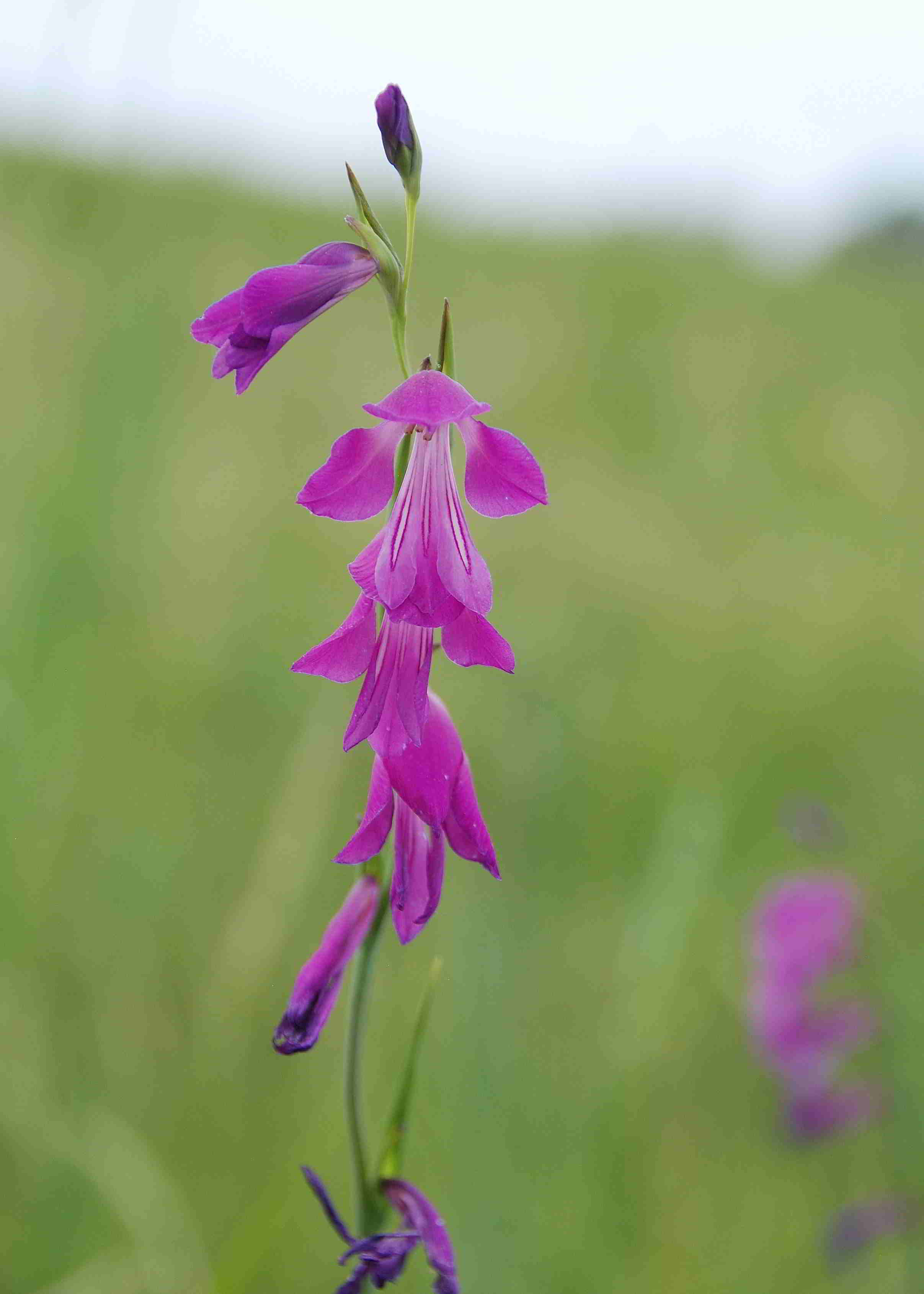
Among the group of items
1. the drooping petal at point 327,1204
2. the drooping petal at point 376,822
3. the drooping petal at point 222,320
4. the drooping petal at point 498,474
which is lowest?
the drooping petal at point 327,1204

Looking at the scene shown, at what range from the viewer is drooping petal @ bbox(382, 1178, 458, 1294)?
94cm

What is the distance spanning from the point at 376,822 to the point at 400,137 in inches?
23.2

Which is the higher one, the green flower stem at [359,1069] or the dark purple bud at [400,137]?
the dark purple bud at [400,137]

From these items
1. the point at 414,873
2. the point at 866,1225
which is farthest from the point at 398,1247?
the point at 866,1225

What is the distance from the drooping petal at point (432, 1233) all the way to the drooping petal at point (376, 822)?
1.03ft

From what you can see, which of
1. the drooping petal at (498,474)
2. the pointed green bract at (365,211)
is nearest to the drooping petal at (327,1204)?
the drooping petal at (498,474)

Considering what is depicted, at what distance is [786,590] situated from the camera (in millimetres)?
4688

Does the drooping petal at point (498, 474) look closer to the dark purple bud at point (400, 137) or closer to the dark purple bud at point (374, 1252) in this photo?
the dark purple bud at point (400, 137)

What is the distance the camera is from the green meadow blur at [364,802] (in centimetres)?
181

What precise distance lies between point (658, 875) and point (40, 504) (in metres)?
1.49

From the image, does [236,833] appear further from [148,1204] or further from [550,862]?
[148,1204]

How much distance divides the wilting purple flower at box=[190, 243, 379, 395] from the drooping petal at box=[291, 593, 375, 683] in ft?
0.71

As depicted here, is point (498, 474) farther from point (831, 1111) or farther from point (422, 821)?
point (831, 1111)

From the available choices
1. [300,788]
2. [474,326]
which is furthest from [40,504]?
[474,326]
